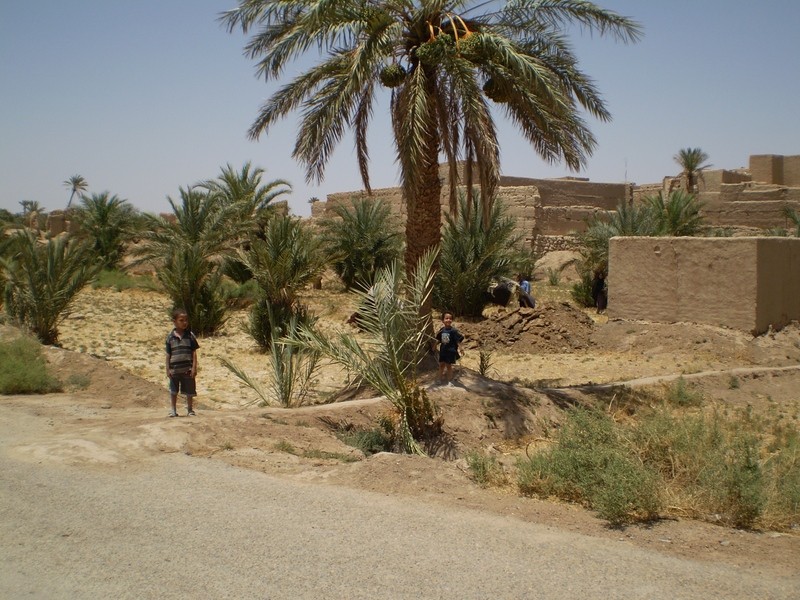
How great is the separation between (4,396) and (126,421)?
3133mm

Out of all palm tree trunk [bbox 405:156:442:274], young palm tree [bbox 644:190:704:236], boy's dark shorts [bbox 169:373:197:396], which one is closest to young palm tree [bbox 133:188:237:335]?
palm tree trunk [bbox 405:156:442:274]

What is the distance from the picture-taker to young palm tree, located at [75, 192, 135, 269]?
3073cm

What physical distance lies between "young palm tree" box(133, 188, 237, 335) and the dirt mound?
555cm

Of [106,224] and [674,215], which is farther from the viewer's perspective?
[106,224]

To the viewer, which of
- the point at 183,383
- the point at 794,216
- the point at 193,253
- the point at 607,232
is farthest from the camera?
the point at 794,216

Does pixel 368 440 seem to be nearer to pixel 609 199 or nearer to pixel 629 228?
pixel 629 228

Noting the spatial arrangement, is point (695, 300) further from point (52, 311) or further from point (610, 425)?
point (52, 311)

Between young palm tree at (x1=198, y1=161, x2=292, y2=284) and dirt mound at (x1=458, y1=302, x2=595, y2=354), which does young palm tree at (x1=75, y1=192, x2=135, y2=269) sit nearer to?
young palm tree at (x1=198, y1=161, x2=292, y2=284)

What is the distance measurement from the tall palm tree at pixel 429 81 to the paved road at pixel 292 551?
576 centimetres

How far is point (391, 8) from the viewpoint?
11070mm

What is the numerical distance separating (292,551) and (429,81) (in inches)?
309

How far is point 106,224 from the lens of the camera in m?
30.9

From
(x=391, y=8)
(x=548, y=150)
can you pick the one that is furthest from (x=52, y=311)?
(x=548, y=150)

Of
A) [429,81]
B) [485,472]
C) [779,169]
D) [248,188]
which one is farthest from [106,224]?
[779,169]
